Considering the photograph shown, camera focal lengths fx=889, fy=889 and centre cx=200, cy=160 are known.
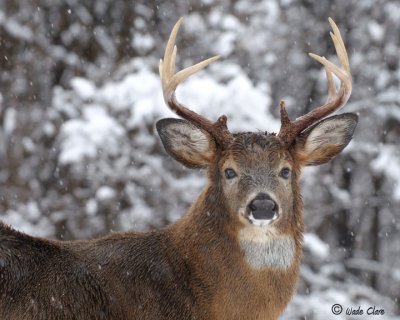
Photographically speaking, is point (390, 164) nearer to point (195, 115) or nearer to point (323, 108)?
point (323, 108)

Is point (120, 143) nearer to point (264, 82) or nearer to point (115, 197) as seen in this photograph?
point (115, 197)

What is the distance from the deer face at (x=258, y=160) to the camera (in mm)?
5910

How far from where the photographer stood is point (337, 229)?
16.2 m

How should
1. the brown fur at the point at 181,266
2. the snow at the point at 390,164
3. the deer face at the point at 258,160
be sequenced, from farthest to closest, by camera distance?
1. the snow at the point at 390,164
2. the deer face at the point at 258,160
3. the brown fur at the point at 181,266

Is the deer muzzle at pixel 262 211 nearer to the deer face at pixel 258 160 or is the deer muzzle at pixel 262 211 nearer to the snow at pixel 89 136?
the deer face at pixel 258 160

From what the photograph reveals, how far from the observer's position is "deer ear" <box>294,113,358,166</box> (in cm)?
648

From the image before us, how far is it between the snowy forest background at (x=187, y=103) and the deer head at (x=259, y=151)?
22.1 ft

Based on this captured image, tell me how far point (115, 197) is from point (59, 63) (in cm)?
276

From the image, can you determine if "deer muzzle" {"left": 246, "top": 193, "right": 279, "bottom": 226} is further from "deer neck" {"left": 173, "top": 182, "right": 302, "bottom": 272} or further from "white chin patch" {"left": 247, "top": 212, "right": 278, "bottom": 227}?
"deer neck" {"left": 173, "top": 182, "right": 302, "bottom": 272}

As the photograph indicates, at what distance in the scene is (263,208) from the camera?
18.8ft

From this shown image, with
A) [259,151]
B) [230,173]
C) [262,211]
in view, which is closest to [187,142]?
[230,173]

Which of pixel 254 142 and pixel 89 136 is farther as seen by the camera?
pixel 89 136

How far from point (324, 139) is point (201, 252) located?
135cm
